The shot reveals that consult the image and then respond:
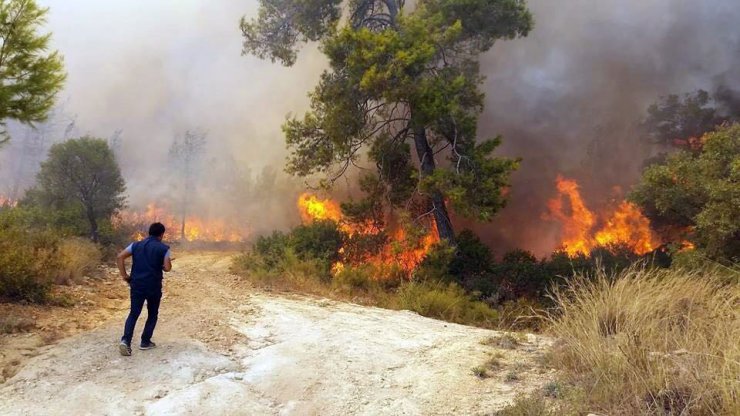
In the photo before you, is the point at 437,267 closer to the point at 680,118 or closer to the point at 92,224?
the point at 680,118

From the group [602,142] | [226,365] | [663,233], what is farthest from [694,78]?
[226,365]

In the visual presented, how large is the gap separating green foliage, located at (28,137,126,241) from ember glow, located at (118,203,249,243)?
11.4 m

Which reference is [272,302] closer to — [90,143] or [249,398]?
[249,398]

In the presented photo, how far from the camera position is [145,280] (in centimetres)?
656

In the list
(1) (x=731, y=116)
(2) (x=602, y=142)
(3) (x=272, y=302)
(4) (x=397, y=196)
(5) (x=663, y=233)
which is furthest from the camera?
(2) (x=602, y=142)

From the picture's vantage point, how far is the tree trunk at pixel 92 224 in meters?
23.4

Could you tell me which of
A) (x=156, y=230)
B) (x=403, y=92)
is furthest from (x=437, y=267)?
(x=156, y=230)

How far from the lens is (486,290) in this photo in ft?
47.0

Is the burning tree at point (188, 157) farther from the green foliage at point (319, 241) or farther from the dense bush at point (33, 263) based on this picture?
the dense bush at point (33, 263)

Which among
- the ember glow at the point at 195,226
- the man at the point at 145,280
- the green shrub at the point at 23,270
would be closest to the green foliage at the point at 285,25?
the green shrub at the point at 23,270

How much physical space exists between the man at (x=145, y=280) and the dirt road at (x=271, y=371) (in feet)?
0.81

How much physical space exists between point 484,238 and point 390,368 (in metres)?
21.2

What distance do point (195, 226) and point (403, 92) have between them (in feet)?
103

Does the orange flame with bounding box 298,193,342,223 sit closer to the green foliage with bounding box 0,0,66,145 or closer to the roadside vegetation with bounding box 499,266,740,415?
the green foliage with bounding box 0,0,66,145
